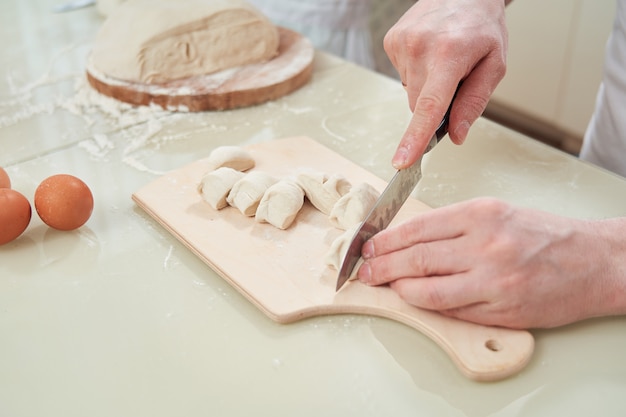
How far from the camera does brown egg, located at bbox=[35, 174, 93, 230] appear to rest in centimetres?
105

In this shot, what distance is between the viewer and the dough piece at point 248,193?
3.59ft

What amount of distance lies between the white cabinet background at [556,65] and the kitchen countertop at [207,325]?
1583 mm

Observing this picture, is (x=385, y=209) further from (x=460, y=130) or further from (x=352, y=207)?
(x=460, y=130)

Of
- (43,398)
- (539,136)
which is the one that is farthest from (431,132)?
(539,136)

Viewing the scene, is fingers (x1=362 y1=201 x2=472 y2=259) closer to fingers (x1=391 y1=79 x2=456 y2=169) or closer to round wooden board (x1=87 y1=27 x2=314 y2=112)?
fingers (x1=391 y1=79 x2=456 y2=169)

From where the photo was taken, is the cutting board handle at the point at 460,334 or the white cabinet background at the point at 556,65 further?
the white cabinet background at the point at 556,65

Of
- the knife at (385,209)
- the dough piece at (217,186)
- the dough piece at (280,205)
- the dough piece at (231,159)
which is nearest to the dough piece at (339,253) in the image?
the knife at (385,209)

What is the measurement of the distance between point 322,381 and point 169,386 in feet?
0.65

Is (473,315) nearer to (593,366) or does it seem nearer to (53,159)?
(593,366)

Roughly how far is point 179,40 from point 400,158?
0.89 m

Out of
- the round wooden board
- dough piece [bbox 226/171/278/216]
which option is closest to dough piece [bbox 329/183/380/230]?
dough piece [bbox 226/171/278/216]

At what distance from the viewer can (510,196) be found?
1238 mm

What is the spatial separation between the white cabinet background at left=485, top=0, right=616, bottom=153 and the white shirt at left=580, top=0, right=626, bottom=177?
4.55 feet

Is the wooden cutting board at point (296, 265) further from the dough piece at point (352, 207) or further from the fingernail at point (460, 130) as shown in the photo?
the fingernail at point (460, 130)
